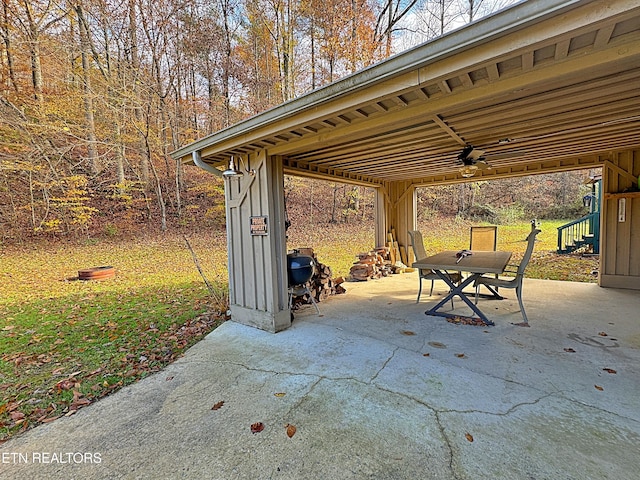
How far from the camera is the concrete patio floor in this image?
4.87 feet

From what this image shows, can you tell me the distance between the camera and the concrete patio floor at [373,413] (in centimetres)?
148

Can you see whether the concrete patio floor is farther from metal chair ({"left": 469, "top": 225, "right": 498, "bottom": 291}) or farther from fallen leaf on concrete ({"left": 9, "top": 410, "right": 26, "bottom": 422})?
metal chair ({"left": 469, "top": 225, "right": 498, "bottom": 291})

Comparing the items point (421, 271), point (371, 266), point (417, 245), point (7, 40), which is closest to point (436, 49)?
point (421, 271)

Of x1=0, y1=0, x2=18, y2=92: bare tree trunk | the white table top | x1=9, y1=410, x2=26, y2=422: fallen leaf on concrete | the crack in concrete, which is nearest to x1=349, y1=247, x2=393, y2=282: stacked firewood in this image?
the white table top

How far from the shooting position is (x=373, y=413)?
6.12ft

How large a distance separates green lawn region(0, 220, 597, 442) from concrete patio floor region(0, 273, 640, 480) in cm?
33

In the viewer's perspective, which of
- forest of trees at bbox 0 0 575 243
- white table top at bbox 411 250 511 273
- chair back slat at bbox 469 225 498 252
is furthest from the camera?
forest of trees at bbox 0 0 575 243

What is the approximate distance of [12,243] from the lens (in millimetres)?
8625

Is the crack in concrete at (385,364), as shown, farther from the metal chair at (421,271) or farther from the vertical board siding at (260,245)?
the metal chair at (421,271)

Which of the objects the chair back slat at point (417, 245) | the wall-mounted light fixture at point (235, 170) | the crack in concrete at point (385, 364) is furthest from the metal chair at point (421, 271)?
the wall-mounted light fixture at point (235, 170)

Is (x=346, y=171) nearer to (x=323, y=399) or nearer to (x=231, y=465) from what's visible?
(x=323, y=399)

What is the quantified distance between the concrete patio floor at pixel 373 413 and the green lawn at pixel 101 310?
1.07 ft

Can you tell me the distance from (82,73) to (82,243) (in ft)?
17.1

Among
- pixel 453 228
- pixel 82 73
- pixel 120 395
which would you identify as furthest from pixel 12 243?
pixel 453 228
